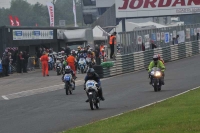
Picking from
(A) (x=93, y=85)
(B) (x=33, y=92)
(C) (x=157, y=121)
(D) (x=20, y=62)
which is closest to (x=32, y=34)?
(D) (x=20, y=62)

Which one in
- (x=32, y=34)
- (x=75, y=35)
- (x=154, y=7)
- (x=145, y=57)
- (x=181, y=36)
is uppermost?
(x=154, y=7)

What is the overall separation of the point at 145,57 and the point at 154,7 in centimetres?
1820

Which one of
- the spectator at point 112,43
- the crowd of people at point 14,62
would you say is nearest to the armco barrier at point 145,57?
the spectator at point 112,43

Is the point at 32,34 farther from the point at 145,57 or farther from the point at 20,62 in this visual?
the point at 145,57

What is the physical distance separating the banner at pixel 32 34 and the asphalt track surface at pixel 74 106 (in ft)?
54.7

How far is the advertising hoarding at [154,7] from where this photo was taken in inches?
2178

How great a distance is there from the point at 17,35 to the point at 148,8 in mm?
15550

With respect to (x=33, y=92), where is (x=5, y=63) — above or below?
above

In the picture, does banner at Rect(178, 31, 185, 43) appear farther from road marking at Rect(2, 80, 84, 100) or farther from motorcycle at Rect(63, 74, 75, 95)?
motorcycle at Rect(63, 74, 75, 95)

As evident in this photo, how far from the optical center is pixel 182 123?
1130cm

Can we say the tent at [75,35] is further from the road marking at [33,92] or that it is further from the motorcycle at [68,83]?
the motorcycle at [68,83]

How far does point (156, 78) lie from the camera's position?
74.0 feet

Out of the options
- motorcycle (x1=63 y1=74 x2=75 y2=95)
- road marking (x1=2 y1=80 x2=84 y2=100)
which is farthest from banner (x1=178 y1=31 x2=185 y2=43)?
motorcycle (x1=63 y1=74 x2=75 y2=95)

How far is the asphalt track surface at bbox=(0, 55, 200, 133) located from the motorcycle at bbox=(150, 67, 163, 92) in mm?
313
